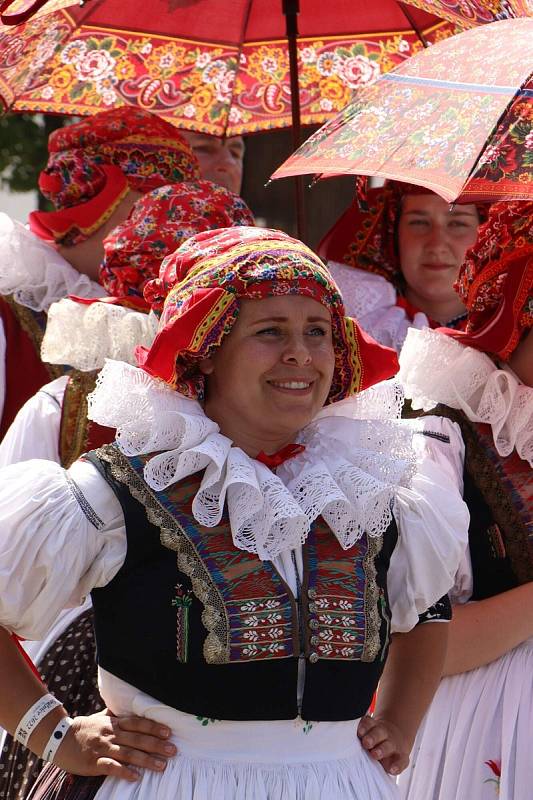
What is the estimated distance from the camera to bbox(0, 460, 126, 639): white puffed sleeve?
2395mm

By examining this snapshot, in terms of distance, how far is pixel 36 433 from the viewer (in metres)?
3.32

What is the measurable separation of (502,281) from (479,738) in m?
1.08

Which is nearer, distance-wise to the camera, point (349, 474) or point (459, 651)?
point (349, 474)

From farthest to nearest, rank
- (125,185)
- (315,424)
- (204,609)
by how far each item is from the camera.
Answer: (125,185) → (315,424) → (204,609)

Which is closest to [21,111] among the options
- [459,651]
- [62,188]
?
[62,188]

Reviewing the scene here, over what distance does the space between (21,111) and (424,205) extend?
1408 mm

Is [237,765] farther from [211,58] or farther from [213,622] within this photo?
[211,58]

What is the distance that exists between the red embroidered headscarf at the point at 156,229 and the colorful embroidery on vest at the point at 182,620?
1.27 meters

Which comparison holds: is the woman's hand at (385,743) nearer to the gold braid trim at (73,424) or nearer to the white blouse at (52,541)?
the white blouse at (52,541)

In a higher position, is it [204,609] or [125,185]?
[125,185]

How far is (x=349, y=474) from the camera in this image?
2652 millimetres

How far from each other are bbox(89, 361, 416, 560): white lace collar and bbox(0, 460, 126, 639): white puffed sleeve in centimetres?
12

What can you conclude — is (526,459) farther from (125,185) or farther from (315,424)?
(125,185)

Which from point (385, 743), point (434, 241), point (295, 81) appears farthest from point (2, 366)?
point (385, 743)
